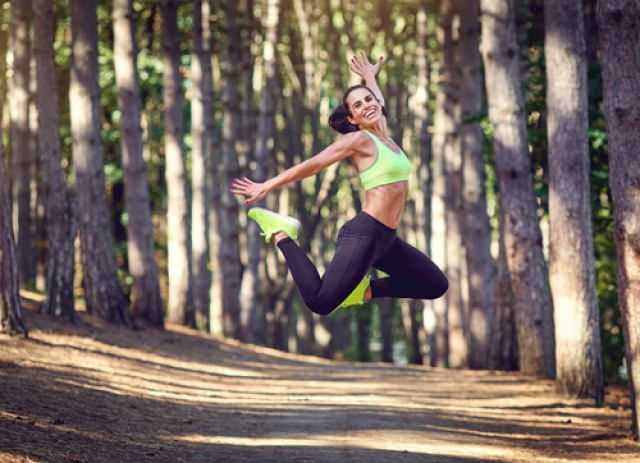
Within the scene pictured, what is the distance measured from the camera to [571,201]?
42.1 feet

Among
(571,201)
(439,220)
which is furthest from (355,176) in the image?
(571,201)

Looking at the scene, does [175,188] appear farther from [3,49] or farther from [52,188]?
[3,49]

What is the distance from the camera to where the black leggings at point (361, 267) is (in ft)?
27.4

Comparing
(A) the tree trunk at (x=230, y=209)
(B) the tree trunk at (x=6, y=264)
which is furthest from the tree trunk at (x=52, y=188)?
(A) the tree trunk at (x=230, y=209)

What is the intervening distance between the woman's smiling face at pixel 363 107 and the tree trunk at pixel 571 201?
4.97m

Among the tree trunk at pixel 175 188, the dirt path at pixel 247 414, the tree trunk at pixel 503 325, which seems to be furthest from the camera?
the tree trunk at pixel 175 188

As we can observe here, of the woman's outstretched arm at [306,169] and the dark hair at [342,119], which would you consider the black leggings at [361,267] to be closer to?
the woman's outstretched arm at [306,169]

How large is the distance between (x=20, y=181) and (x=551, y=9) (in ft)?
46.2

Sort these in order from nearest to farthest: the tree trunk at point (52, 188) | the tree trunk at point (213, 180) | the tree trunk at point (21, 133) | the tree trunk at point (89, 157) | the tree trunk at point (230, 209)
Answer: the tree trunk at point (52, 188) → the tree trunk at point (89, 157) → the tree trunk at point (21, 133) → the tree trunk at point (230, 209) → the tree trunk at point (213, 180)

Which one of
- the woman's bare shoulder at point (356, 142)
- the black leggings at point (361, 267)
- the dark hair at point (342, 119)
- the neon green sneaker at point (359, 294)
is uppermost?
the dark hair at point (342, 119)

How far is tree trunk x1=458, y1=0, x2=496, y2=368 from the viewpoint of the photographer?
70.8ft

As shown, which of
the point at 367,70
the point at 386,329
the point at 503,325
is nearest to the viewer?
the point at 367,70

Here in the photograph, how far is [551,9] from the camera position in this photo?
13.2m

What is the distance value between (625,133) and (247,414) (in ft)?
16.8
